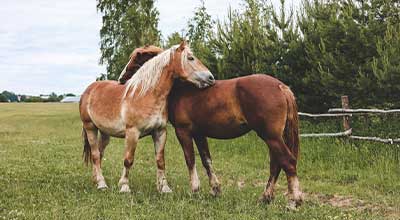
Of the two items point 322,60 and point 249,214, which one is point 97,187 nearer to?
point 249,214

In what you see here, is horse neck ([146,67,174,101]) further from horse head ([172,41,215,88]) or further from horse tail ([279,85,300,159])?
horse tail ([279,85,300,159])

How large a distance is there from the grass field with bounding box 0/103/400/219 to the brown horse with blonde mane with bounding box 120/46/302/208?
0.46 m

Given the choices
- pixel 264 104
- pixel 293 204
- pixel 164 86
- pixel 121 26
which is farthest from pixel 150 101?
pixel 121 26

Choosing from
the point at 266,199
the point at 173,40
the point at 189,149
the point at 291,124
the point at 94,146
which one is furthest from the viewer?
the point at 173,40

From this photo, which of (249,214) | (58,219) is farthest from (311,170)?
(58,219)

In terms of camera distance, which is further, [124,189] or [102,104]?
[102,104]

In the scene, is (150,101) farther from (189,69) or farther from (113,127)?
(113,127)

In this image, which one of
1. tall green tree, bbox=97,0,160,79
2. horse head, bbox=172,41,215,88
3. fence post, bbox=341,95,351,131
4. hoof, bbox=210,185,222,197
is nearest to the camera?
horse head, bbox=172,41,215,88

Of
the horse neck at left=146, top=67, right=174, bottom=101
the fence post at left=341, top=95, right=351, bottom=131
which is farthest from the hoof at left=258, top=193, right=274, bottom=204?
the fence post at left=341, top=95, right=351, bottom=131

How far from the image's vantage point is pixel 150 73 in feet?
20.5

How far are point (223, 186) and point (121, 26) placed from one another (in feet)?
81.6

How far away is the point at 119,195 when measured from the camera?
5977mm

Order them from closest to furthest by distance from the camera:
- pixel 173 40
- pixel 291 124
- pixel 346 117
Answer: pixel 291 124, pixel 346 117, pixel 173 40

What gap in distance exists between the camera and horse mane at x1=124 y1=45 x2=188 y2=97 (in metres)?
6.18
